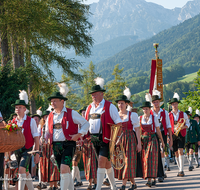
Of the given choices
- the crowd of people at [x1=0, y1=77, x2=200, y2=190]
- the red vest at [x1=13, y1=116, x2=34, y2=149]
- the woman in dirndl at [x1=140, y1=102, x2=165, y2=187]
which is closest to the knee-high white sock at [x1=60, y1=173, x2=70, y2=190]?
the crowd of people at [x1=0, y1=77, x2=200, y2=190]

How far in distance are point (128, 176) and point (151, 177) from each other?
2.69 ft

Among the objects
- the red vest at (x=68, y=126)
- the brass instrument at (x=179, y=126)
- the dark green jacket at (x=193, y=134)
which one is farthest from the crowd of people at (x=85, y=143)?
the dark green jacket at (x=193, y=134)

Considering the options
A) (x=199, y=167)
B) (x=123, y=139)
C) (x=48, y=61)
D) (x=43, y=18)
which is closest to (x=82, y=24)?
(x=48, y=61)

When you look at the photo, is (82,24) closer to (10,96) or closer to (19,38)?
(19,38)

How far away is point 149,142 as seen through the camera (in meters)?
8.08

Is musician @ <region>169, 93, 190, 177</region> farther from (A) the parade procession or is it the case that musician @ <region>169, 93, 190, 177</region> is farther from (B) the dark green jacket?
(B) the dark green jacket

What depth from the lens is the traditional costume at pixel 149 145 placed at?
793 cm

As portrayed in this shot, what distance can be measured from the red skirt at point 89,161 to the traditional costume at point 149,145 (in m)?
1.40

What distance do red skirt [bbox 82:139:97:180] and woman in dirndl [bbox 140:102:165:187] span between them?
4.60 ft

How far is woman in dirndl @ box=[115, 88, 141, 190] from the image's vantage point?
24.2 feet

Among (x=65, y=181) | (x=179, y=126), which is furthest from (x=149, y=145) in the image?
(x=65, y=181)

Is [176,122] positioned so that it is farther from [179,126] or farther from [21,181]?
[21,181]

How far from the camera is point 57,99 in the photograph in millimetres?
5684

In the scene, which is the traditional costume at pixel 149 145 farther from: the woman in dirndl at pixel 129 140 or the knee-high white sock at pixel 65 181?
the knee-high white sock at pixel 65 181
